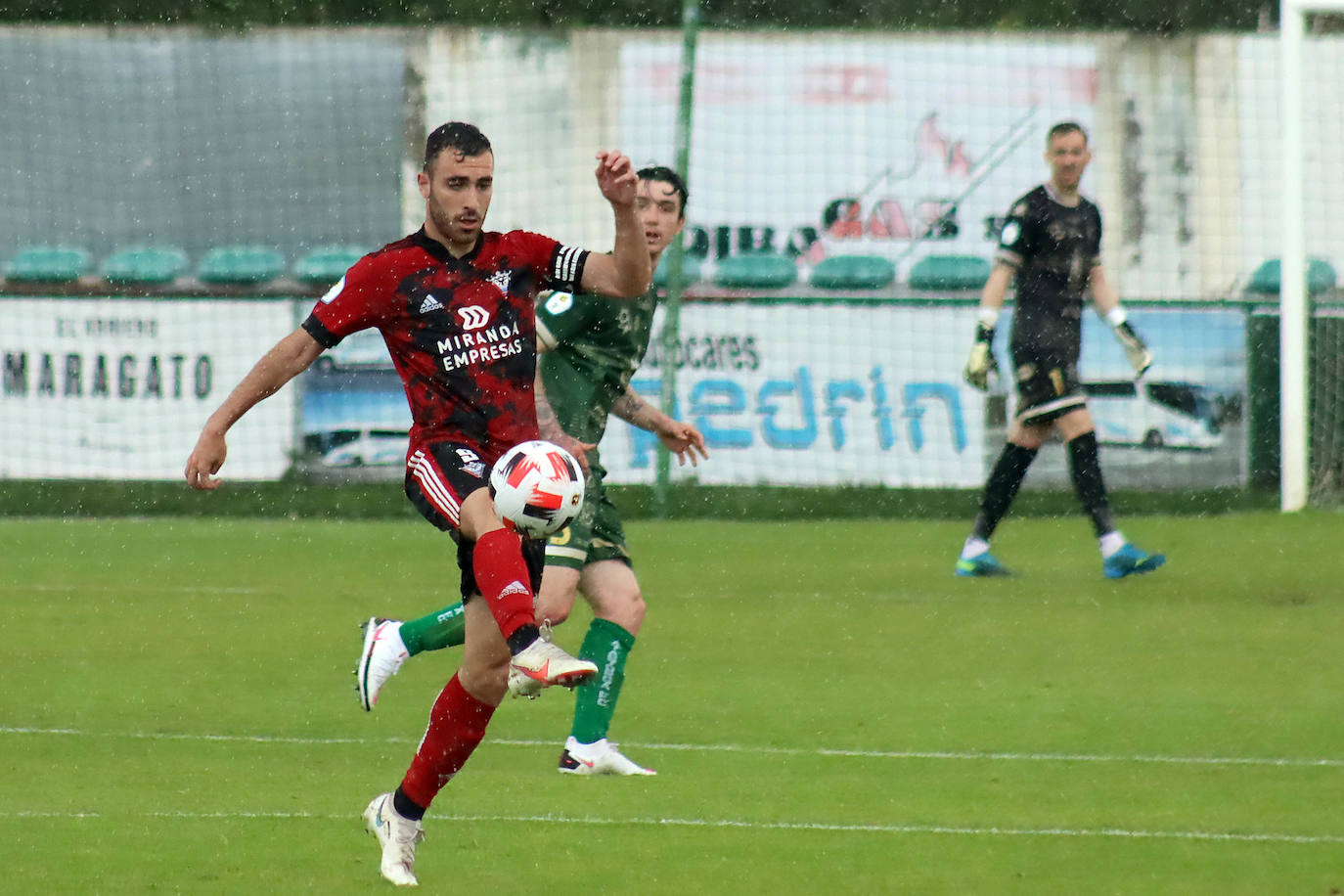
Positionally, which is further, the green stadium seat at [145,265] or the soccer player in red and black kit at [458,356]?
the green stadium seat at [145,265]

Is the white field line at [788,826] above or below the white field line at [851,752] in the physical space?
above

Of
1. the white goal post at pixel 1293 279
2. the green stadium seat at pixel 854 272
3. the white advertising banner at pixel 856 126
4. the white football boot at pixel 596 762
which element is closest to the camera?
the white football boot at pixel 596 762

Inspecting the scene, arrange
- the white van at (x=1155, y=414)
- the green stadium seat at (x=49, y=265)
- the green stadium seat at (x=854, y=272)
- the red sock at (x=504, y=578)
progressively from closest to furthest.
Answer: the red sock at (x=504, y=578)
the white van at (x=1155, y=414)
the green stadium seat at (x=49, y=265)
the green stadium seat at (x=854, y=272)

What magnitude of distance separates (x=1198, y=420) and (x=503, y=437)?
10973mm

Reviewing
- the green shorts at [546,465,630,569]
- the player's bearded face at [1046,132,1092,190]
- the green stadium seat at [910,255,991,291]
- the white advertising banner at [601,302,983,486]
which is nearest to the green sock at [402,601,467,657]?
the green shorts at [546,465,630,569]

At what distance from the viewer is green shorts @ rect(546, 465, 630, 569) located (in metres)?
6.39

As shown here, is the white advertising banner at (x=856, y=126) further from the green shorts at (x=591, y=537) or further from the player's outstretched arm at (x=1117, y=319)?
the green shorts at (x=591, y=537)

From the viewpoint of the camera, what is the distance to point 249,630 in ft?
30.2

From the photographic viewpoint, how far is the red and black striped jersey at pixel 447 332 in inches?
194

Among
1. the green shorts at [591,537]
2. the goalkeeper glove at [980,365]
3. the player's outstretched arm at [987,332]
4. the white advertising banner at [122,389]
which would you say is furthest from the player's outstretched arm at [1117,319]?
the white advertising banner at [122,389]

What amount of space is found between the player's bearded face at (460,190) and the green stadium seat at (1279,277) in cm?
1129

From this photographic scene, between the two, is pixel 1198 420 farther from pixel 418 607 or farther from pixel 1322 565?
pixel 418 607

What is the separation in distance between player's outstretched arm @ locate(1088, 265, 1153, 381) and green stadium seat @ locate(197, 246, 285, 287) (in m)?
8.91

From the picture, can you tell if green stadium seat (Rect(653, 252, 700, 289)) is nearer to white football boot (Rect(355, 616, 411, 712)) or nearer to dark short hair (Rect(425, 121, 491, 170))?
white football boot (Rect(355, 616, 411, 712))
